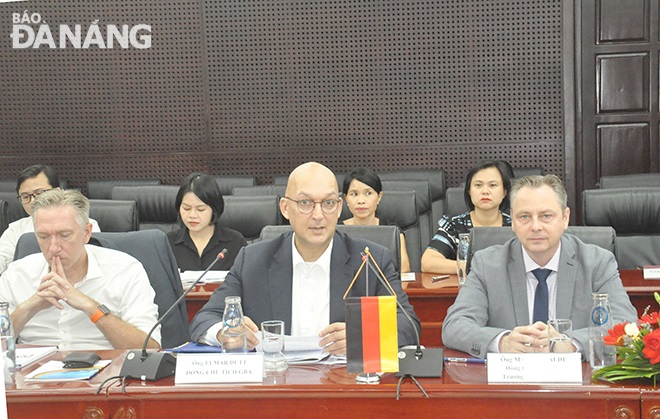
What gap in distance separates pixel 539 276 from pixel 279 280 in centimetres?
89

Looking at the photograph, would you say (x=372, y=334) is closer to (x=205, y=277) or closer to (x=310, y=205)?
(x=310, y=205)

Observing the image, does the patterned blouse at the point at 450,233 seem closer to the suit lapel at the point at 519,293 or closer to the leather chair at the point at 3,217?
the suit lapel at the point at 519,293

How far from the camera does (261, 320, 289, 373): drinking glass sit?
2355mm

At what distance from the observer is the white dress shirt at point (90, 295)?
3037 millimetres

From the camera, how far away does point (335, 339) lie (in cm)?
245

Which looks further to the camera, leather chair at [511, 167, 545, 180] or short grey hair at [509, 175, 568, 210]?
leather chair at [511, 167, 545, 180]

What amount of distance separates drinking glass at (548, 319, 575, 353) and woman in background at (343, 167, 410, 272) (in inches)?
99.3

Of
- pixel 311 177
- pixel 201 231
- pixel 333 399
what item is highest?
pixel 311 177

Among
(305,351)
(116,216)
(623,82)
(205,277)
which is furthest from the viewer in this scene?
(623,82)

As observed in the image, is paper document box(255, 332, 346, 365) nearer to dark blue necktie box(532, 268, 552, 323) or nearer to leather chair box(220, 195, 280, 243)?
dark blue necktie box(532, 268, 552, 323)

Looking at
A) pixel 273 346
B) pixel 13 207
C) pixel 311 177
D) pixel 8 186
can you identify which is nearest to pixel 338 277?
pixel 311 177

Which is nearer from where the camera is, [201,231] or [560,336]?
[560,336]

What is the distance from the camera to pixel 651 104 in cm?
704

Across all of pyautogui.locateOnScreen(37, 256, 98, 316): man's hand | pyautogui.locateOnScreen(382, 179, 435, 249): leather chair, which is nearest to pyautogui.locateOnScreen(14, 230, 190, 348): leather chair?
pyautogui.locateOnScreen(37, 256, 98, 316): man's hand
